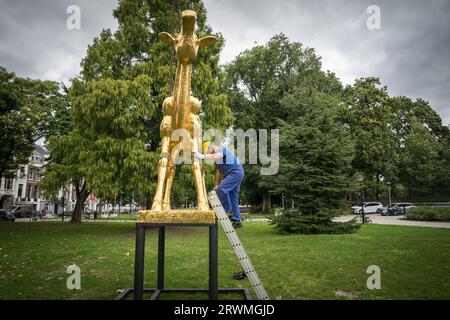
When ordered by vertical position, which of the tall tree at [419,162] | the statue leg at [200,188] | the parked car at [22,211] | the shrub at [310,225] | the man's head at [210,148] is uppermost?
the tall tree at [419,162]

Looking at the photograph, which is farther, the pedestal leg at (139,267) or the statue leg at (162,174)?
the statue leg at (162,174)

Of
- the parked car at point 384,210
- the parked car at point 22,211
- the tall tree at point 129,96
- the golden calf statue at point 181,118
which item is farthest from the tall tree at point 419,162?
the parked car at point 22,211

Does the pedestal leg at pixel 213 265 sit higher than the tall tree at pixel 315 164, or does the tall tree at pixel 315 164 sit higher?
the tall tree at pixel 315 164

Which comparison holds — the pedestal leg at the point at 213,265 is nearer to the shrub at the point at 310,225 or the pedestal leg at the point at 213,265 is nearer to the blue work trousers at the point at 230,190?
the blue work trousers at the point at 230,190

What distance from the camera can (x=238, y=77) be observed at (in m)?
39.6

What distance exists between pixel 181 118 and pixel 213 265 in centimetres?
237

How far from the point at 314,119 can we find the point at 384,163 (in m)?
25.5

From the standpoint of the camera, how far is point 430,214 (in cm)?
2494

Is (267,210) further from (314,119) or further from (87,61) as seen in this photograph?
(87,61)

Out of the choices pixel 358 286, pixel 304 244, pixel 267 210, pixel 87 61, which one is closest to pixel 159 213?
pixel 358 286

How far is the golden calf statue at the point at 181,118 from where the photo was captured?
4.55 m

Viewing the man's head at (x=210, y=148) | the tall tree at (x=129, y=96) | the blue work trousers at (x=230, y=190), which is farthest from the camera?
the tall tree at (x=129, y=96)

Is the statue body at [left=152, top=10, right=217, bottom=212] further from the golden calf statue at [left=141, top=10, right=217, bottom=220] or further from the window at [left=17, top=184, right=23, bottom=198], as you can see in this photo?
the window at [left=17, top=184, right=23, bottom=198]

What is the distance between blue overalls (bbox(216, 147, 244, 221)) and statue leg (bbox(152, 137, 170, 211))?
1285mm
